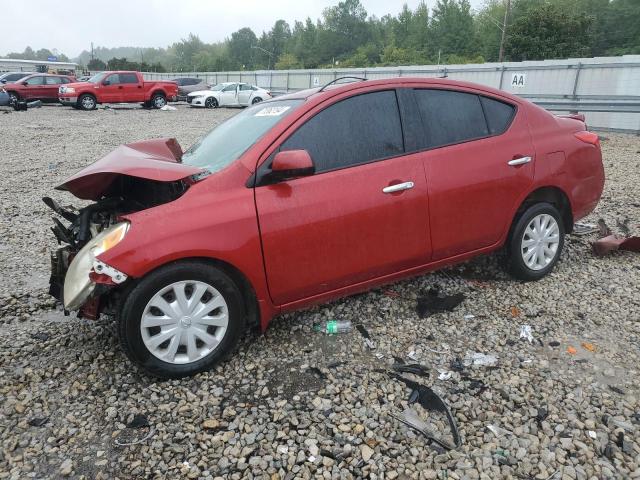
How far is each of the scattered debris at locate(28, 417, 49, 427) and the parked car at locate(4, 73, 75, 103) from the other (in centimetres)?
2442

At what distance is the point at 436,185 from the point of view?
342 centimetres

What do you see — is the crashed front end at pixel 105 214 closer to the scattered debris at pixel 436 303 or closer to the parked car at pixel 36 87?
the scattered debris at pixel 436 303

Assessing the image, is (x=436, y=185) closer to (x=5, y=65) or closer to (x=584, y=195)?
(x=584, y=195)

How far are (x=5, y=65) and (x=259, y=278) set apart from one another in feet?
217

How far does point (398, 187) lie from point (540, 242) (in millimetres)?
1571

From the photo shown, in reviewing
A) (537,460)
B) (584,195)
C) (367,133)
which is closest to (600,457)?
(537,460)

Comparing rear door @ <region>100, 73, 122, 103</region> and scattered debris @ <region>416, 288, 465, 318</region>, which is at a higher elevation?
rear door @ <region>100, 73, 122, 103</region>

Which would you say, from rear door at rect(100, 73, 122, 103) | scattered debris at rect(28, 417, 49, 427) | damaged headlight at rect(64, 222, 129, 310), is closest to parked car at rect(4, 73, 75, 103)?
rear door at rect(100, 73, 122, 103)

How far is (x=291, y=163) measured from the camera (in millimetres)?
2842

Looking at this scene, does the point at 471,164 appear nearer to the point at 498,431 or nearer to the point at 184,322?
the point at 498,431

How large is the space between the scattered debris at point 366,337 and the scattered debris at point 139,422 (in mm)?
1428

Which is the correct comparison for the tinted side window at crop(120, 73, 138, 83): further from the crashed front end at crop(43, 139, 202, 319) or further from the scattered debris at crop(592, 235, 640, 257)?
the scattered debris at crop(592, 235, 640, 257)

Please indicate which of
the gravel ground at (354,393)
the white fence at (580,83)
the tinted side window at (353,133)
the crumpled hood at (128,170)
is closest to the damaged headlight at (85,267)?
the crumpled hood at (128,170)

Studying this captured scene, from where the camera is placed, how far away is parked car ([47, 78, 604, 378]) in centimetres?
278
